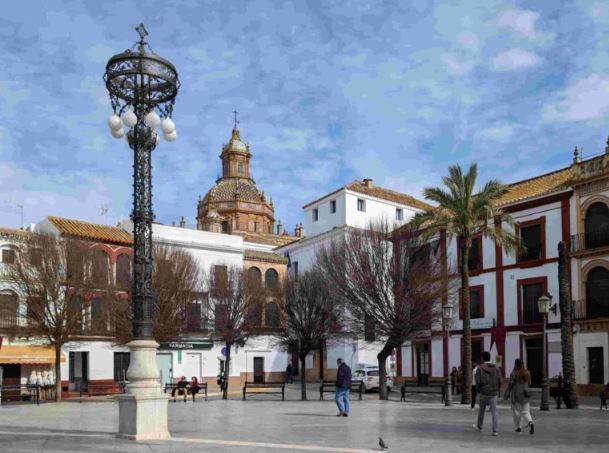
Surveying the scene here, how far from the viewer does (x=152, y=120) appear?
1499cm

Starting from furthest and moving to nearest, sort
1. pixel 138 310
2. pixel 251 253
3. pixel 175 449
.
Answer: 1. pixel 251 253
2. pixel 138 310
3. pixel 175 449

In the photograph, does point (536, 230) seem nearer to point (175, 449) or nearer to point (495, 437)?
point (495, 437)

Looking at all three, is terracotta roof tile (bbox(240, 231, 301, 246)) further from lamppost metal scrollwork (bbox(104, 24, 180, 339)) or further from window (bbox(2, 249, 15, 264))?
lamppost metal scrollwork (bbox(104, 24, 180, 339))

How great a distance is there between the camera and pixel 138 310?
14.2 meters

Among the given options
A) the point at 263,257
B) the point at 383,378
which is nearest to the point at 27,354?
the point at 383,378

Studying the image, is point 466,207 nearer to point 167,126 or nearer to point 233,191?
point 167,126

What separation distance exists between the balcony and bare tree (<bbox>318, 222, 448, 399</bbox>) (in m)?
7.13

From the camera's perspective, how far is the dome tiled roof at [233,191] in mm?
87875

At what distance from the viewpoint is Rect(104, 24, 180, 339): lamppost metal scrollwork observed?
1425 cm

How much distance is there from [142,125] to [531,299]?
27.1 metres

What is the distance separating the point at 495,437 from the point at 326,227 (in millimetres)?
42481

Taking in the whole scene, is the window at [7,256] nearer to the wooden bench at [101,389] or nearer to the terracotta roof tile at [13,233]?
the terracotta roof tile at [13,233]

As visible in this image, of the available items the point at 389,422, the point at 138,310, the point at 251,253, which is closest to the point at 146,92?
the point at 138,310

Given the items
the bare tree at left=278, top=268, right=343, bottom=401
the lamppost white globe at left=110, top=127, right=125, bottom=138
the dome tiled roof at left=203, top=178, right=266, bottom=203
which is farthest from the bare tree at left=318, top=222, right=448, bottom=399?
the dome tiled roof at left=203, top=178, right=266, bottom=203
